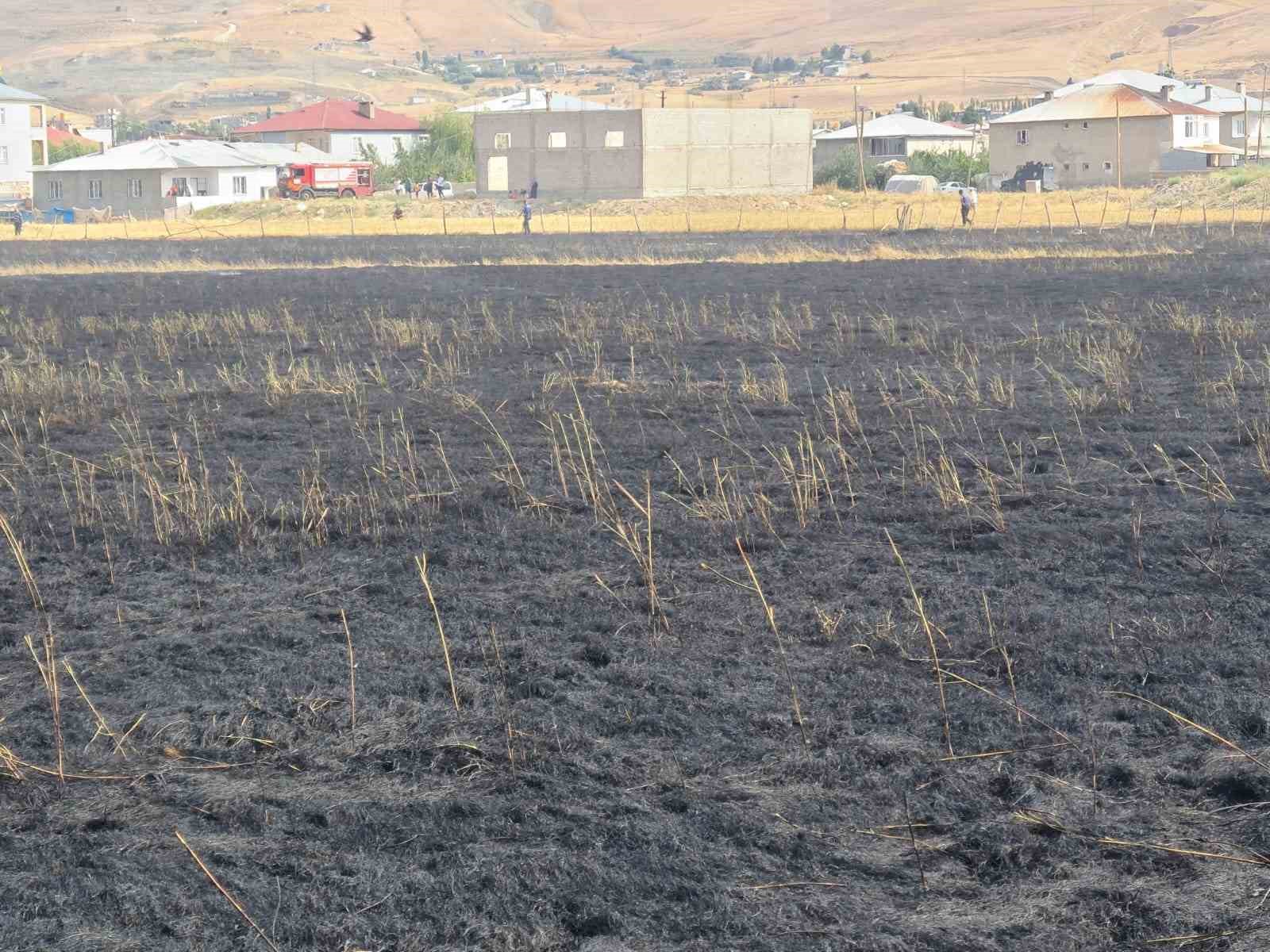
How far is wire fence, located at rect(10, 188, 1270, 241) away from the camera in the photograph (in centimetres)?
4319

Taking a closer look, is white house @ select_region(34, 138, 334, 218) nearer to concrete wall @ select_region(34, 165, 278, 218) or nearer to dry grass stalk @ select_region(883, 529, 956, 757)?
concrete wall @ select_region(34, 165, 278, 218)

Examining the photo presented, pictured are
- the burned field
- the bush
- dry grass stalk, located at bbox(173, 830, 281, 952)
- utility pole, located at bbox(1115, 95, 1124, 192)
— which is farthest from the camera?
the bush

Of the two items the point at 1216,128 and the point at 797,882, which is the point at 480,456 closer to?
the point at 797,882

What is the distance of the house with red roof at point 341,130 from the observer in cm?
10869

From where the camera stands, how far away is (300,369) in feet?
45.2

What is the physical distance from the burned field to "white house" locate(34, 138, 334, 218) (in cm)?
6732

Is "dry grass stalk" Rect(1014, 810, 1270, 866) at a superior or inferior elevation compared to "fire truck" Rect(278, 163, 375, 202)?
inferior

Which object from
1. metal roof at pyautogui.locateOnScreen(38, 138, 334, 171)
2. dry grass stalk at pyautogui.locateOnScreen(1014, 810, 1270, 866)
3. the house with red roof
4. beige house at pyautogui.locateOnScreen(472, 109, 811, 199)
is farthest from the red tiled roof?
dry grass stalk at pyautogui.locateOnScreen(1014, 810, 1270, 866)

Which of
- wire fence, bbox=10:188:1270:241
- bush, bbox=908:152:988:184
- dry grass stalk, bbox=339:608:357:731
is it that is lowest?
dry grass stalk, bbox=339:608:357:731

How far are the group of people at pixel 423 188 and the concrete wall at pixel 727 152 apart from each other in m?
10.5

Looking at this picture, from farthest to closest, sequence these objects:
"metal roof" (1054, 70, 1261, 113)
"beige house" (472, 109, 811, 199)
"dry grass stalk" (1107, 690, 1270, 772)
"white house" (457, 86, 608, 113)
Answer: "white house" (457, 86, 608, 113), "metal roof" (1054, 70, 1261, 113), "beige house" (472, 109, 811, 199), "dry grass stalk" (1107, 690, 1270, 772)

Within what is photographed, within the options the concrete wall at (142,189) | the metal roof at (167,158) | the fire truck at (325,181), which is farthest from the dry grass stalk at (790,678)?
the metal roof at (167,158)

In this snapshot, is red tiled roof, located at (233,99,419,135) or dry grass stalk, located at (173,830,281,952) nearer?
dry grass stalk, located at (173,830,281,952)

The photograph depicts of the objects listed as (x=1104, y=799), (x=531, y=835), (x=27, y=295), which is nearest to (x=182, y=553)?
(x=531, y=835)
